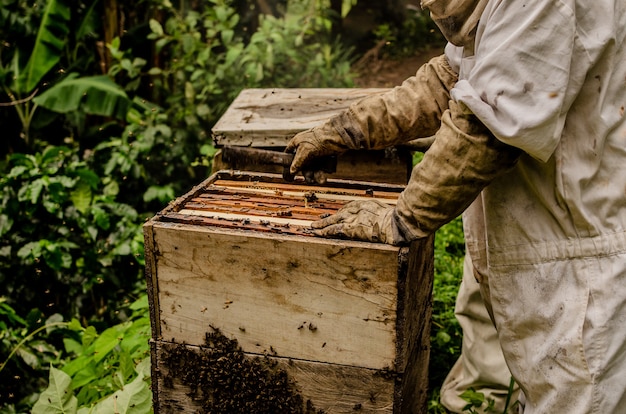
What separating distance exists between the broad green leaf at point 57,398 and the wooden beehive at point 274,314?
0.52 meters

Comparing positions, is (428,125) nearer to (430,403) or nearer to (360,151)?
(360,151)

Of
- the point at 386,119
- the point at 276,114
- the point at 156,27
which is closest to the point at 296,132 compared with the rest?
the point at 276,114

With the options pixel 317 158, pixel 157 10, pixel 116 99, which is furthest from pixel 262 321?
pixel 157 10

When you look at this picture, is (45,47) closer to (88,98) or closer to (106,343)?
(88,98)

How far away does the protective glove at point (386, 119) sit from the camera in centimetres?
229

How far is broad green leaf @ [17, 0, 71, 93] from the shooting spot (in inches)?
200

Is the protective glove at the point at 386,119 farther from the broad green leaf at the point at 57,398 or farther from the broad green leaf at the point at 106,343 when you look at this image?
the broad green leaf at the point at 106,343

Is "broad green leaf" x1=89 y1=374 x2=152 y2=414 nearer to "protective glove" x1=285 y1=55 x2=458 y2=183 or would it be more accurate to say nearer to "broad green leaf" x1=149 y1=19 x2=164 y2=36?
"protective glove" x1=285 y1=55 x2=458 y2=183

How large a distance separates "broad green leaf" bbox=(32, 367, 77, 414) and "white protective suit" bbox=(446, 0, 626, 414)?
5.35ft

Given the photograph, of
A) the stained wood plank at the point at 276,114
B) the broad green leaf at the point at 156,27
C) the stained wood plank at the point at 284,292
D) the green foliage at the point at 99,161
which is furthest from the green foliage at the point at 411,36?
the stained wood plank at the point at 284,292

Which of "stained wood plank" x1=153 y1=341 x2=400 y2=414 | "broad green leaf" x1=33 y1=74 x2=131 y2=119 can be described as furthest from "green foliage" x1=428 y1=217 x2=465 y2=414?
"broad green leaf" x1=33 y1=74 x2=131 y2=119

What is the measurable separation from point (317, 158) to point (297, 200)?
0.65ft

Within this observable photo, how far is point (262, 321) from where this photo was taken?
1948 millimetres

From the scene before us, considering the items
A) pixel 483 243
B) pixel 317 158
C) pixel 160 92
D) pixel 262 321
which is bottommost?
pixel 160 92
